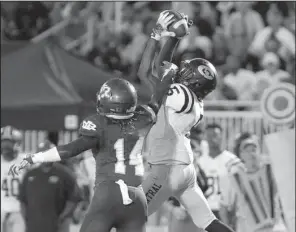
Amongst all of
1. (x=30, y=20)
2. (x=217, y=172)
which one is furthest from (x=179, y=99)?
(x=30, y=20)

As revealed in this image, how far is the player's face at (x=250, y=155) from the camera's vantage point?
13.0m

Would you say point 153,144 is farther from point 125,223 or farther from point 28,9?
point 28,9

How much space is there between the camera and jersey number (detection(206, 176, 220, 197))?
12.1 m

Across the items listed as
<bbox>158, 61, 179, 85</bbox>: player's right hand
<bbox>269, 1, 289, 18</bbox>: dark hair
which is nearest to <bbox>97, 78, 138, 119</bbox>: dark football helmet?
<bbox>158, 61, 179, 85</bbox>: player's right hand

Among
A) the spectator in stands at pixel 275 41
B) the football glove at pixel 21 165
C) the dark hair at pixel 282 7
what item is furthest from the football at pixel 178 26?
the dark hair at pixel 282 7

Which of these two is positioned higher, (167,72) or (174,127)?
(167,72)

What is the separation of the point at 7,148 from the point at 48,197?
193 cm

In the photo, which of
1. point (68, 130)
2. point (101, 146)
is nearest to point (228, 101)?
point (68, 130)

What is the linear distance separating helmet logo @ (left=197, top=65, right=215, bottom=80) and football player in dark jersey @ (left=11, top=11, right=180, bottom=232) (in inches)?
53.2

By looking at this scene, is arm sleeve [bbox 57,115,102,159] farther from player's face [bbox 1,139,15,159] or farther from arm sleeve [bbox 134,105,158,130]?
player's face [bbox 1,139,15,159]

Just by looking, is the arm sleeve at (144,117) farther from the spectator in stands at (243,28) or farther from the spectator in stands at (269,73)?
the spectator in stands at (243,28)

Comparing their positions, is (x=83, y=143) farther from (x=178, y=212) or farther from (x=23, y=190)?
(x=178, y=212)

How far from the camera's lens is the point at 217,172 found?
12.5 m

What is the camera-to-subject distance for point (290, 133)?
43.0 ft
